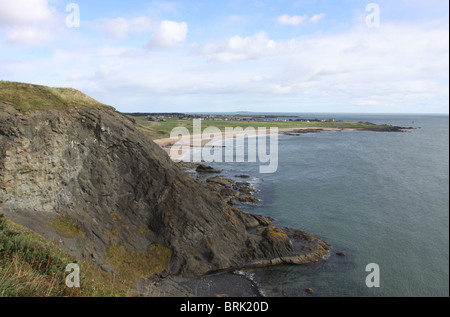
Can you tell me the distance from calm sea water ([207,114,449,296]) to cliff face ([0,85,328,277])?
117 inches

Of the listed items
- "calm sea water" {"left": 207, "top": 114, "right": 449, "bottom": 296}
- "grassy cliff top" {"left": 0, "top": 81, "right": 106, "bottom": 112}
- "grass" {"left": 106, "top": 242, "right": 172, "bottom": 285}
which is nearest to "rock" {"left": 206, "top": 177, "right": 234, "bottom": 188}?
"calm sea water" {"left": 207, "top": 114, "right": 449, "bottom": 296}

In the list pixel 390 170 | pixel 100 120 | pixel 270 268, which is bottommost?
pixel 270 268

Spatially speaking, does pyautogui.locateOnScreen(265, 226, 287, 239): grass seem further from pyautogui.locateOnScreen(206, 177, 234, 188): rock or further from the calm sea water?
pyautogui.locateOnScreen(206, 177, 234, 188): rock

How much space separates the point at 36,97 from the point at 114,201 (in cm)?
1002

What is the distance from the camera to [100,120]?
23.5m

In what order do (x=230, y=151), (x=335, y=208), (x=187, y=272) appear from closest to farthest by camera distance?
(x=187, y=272)
(x=335, y=208)
(x=230, y=151)

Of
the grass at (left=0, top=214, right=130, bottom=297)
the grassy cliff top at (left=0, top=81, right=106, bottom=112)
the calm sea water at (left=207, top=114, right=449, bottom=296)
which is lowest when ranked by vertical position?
the calm sea water at (left=207, top=114, right=449, bottom=296)

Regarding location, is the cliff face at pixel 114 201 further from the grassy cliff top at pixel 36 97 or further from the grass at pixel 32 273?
the grass at pixel 32 273

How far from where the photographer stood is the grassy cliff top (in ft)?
66.8

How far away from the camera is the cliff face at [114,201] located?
62.2 ft

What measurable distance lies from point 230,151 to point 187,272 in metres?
73.4
